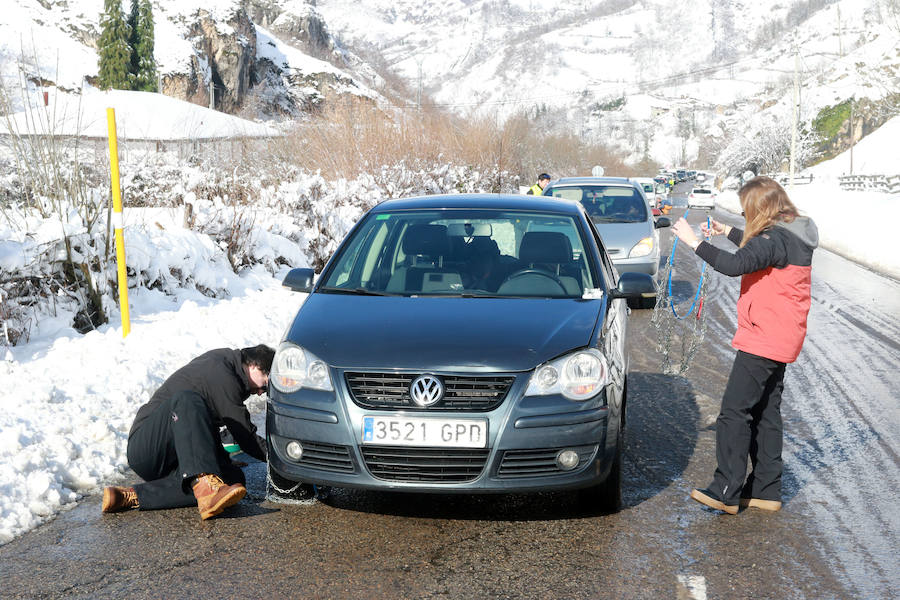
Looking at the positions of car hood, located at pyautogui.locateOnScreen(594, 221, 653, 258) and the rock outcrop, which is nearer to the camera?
car hood, located at pyautogui.locateOnScreen(594, 221, 653, 258)

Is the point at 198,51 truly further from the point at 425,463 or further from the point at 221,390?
the point at 425,463

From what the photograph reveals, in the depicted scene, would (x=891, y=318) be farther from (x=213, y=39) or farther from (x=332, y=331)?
(x=213, y=39)

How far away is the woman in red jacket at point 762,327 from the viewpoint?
4730 mm

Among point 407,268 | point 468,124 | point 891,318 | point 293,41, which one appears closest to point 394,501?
point 407,268

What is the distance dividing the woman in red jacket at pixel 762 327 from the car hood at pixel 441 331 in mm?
775

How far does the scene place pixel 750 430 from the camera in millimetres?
4957

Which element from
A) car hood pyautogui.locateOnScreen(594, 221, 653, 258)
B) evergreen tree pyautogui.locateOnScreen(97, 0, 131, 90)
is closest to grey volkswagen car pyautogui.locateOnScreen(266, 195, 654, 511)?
car hood pyautogui.locateOnScreen(594, 221, 653, 258)

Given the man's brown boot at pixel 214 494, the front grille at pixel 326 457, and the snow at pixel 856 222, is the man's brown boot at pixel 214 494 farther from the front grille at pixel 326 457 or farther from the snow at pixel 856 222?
the snow at pixel 856 222

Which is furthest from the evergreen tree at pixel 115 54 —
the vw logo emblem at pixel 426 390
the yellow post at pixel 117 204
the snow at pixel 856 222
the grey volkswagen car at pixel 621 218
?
the vw logo emblem at pixel 426 390

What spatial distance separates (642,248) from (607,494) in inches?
337

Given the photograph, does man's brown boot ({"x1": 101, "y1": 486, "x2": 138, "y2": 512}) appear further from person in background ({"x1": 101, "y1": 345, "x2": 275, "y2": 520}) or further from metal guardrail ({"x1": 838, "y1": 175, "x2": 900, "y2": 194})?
metal guardrail ({"x1": 838, "y1": 175, "x2": 900, "y2": 194})

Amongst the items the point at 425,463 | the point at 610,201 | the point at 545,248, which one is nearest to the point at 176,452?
the point at 425,463

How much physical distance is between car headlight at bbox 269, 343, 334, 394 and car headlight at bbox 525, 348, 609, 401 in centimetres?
97

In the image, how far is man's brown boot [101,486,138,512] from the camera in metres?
4.69
